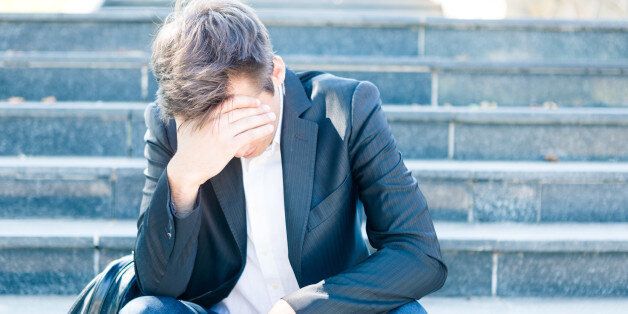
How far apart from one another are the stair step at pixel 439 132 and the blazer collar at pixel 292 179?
1521mm

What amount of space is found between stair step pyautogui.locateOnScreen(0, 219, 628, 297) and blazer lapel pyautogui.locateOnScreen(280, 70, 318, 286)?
95 centimetres

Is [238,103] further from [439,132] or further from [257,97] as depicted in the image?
[439,132]

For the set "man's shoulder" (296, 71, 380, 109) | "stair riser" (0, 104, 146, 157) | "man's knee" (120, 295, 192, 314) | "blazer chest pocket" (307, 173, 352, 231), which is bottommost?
"man's knee" (120, 295, 192, 314)

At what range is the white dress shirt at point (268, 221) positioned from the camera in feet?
7.89

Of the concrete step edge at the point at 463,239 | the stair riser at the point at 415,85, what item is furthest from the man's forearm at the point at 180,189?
the stair riser at the point at 415,85

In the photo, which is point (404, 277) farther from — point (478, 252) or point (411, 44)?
point (411, 44)

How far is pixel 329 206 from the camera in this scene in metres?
2.33

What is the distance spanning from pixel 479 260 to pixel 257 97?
1.43 meters

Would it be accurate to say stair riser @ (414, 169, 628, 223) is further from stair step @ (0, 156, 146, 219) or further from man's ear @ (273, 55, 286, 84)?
man's ear @ (273, 55, 286, 84)

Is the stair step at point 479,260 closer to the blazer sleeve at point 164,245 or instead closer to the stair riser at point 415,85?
the blazer sleeve at point 164,245

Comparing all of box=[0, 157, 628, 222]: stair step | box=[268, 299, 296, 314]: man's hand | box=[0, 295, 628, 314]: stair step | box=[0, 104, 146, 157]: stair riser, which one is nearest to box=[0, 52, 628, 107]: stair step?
box=[0, 104, 146, 157]: stair riser

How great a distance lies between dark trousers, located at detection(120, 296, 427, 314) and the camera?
6.87ft

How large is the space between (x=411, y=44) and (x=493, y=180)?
1.49 m

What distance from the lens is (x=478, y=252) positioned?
3.16m
